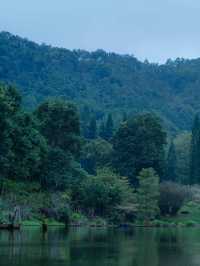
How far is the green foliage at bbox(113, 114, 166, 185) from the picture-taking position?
314 feet

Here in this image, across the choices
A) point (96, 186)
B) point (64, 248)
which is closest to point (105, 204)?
point (96, 186)

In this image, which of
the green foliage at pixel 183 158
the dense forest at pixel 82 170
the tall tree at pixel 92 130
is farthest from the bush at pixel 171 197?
the tall tree at pixel 92 130

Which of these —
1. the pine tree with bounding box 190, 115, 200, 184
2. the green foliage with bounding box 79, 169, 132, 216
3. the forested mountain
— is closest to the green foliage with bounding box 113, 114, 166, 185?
the pine tree with bounding box 190, 115, 200, 184

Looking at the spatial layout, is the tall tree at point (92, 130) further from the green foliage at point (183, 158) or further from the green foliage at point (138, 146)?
the green foliage at point (138, 146)

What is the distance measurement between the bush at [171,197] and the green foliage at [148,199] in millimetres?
2373

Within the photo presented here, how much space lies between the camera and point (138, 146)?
9694cm

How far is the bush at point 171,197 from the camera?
85.9 m

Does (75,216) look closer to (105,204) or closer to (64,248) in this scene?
(105,204)

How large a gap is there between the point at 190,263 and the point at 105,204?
46.8 m

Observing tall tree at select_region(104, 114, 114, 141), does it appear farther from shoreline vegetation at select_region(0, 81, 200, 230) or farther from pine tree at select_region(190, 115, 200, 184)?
pine tree at select_region(190, 115, 200, 184)

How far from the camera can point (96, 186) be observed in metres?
77.7

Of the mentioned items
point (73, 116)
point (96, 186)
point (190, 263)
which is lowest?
point (190, 263)

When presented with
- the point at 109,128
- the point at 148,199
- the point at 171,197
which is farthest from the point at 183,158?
the point at 148,199

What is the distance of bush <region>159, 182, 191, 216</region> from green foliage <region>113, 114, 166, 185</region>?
8465mm
